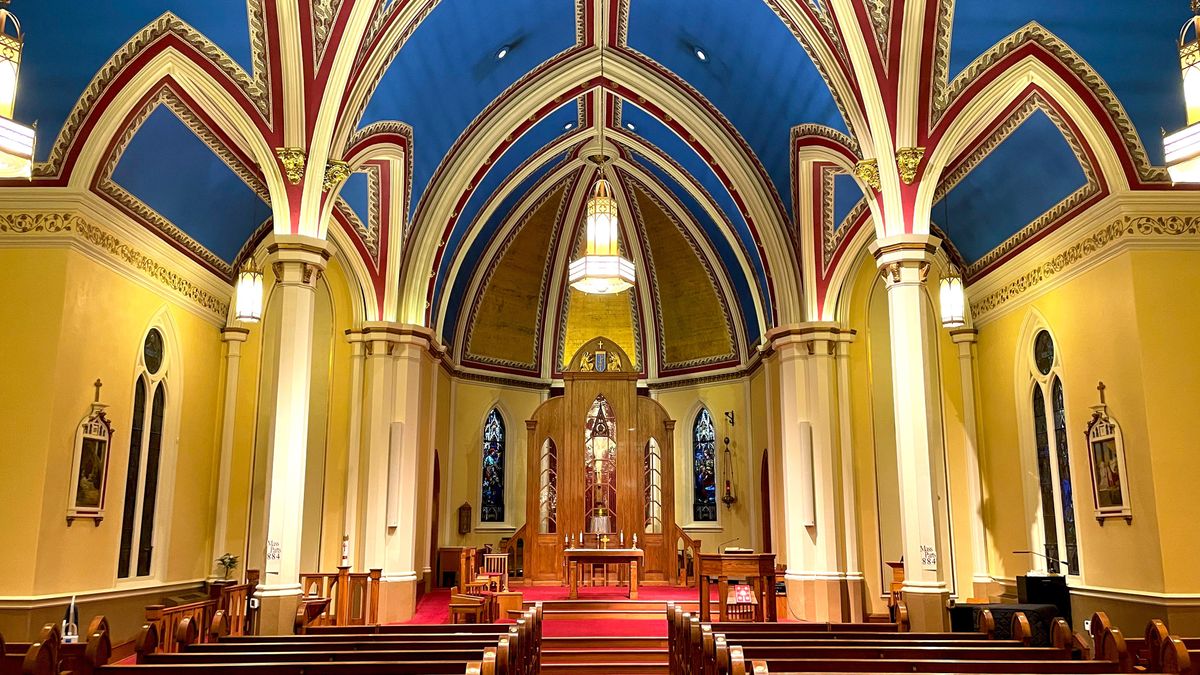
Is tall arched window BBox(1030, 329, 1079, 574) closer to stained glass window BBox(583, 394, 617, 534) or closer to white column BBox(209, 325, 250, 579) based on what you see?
stained glass window BBox(583, 394, 617, 534)

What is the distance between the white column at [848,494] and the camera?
600 inches

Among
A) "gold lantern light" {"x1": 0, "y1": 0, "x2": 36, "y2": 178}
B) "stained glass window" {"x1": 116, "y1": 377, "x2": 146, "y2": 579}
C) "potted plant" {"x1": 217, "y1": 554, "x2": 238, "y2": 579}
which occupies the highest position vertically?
"gold lantern light" {"x1": 0, "y1": 0, "x2": 36, "y2": 178}

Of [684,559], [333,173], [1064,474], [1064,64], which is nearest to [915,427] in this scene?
[1064,474]

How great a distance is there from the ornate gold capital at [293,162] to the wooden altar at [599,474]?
10514 mm

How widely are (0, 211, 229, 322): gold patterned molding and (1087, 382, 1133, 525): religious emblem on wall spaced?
41.3 ft

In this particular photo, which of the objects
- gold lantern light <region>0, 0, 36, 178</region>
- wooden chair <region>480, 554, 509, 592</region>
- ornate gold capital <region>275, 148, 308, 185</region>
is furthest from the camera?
wooden chair <region>480, 554, 509, 592</region>

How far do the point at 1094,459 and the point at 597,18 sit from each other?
9.79 metres

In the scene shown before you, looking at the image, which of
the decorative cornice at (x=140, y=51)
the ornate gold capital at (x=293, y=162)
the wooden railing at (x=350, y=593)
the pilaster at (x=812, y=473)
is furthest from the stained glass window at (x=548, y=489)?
the decorative cornice at (x=140, y=51)

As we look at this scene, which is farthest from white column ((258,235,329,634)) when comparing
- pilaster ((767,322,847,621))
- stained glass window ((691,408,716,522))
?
stained glass window ((691,408,716,522))

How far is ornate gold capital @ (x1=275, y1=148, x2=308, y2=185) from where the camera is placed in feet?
36.3

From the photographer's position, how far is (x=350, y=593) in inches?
542

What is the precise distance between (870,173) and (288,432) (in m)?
Result: 7.54

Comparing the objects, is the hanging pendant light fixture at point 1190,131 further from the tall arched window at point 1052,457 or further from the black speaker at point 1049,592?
the tall arched window at point 1052,457

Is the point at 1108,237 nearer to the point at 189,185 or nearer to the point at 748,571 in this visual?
the point at 748,571
